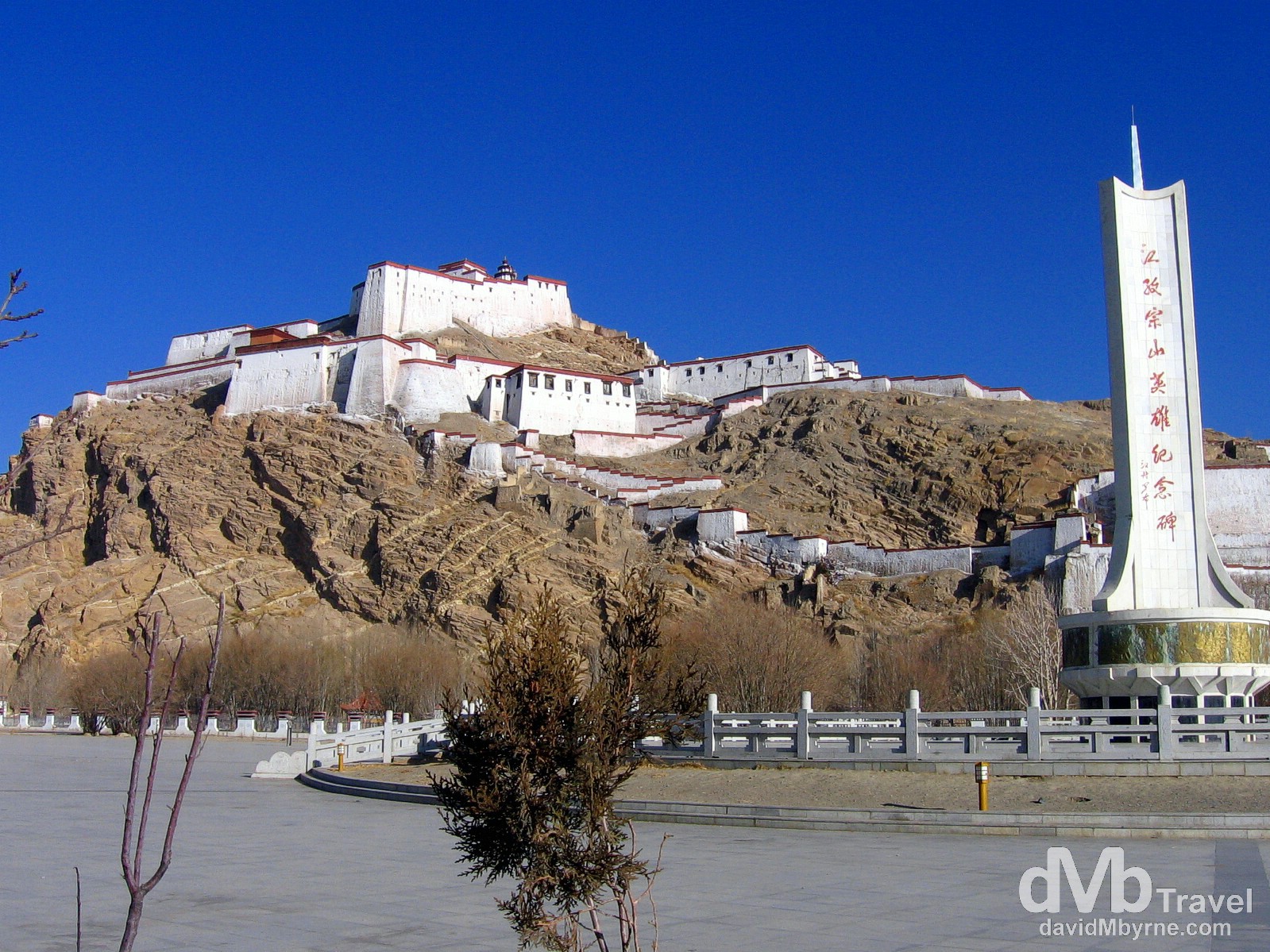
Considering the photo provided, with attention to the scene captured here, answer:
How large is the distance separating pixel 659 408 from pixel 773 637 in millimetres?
34324

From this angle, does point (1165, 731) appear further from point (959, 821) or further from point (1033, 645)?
point (1033, 645)

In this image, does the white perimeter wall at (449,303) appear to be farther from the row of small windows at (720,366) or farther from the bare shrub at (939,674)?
the bare shrub at (939,674)

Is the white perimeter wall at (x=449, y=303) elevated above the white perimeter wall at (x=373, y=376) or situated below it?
above

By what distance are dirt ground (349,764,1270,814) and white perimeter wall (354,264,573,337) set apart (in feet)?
192

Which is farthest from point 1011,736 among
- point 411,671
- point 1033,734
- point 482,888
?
point 411,671

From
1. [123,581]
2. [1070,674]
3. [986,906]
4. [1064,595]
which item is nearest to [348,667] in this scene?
[123,581]

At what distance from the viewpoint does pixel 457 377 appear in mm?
66625

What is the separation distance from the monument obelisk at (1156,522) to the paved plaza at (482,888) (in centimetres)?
957

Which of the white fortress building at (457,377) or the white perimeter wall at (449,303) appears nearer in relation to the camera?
the white fortress building at (457,377)

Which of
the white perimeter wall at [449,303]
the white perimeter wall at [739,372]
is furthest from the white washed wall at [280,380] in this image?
the white perimeter wall at [739,372]

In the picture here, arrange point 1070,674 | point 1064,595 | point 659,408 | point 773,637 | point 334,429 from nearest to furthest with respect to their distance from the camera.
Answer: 1. point 1070,674
2. point 773,637
3. point 1064,595
4. point 334,429
5. point 659,408

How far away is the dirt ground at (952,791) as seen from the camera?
16328 mm

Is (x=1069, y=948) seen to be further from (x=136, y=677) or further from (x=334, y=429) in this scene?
(x=334, y=429)

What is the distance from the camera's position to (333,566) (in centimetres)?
5441
